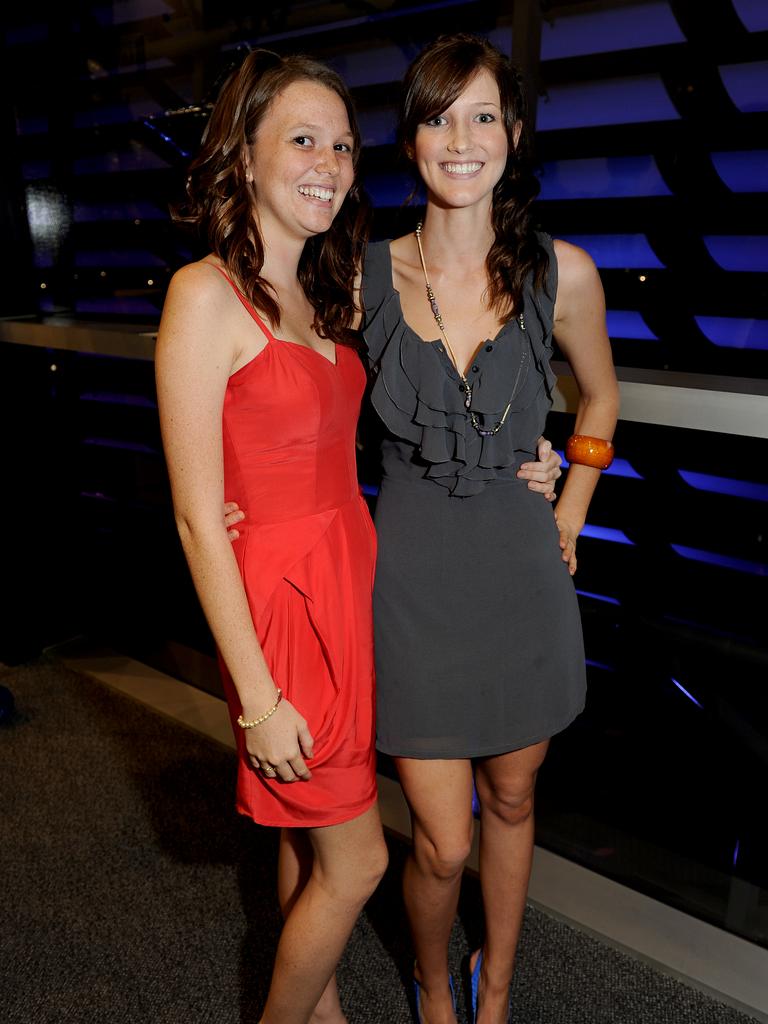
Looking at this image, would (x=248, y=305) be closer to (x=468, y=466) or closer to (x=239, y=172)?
(x=239, y=172)

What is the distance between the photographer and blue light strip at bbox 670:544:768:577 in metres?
2.17

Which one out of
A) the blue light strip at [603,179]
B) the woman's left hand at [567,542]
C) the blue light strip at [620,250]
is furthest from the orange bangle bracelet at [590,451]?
the blue light strip at [603,179]

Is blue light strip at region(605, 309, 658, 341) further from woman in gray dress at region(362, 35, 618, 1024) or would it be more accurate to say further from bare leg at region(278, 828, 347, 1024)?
bare leg at region(278, 828, 347, 1024)

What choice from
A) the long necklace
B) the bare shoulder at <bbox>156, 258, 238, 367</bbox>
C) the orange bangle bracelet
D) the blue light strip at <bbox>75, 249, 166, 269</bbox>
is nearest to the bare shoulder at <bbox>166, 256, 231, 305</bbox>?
the bare shoulder at <bbox>156, 258, 238, 367</bbox>

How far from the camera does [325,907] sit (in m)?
1.70

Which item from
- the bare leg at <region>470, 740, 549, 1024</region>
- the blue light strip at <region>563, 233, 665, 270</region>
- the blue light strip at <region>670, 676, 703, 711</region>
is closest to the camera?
the bare leg at <region>470, 740, 549, 1024</region>

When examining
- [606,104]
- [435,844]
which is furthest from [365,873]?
[606,104]

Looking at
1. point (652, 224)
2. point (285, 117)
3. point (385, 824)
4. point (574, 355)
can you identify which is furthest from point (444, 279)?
point (385, 824)

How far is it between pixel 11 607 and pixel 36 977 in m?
1.75

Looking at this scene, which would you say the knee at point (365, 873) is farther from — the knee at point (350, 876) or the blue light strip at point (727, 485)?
the blue light strip at point (727, 485)

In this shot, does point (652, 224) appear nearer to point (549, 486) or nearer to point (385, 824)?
point (549, 486)

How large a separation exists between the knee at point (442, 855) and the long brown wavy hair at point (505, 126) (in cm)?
104

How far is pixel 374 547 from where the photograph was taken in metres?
1.79

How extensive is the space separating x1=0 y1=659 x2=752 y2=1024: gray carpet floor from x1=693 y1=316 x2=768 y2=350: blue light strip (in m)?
1.46
